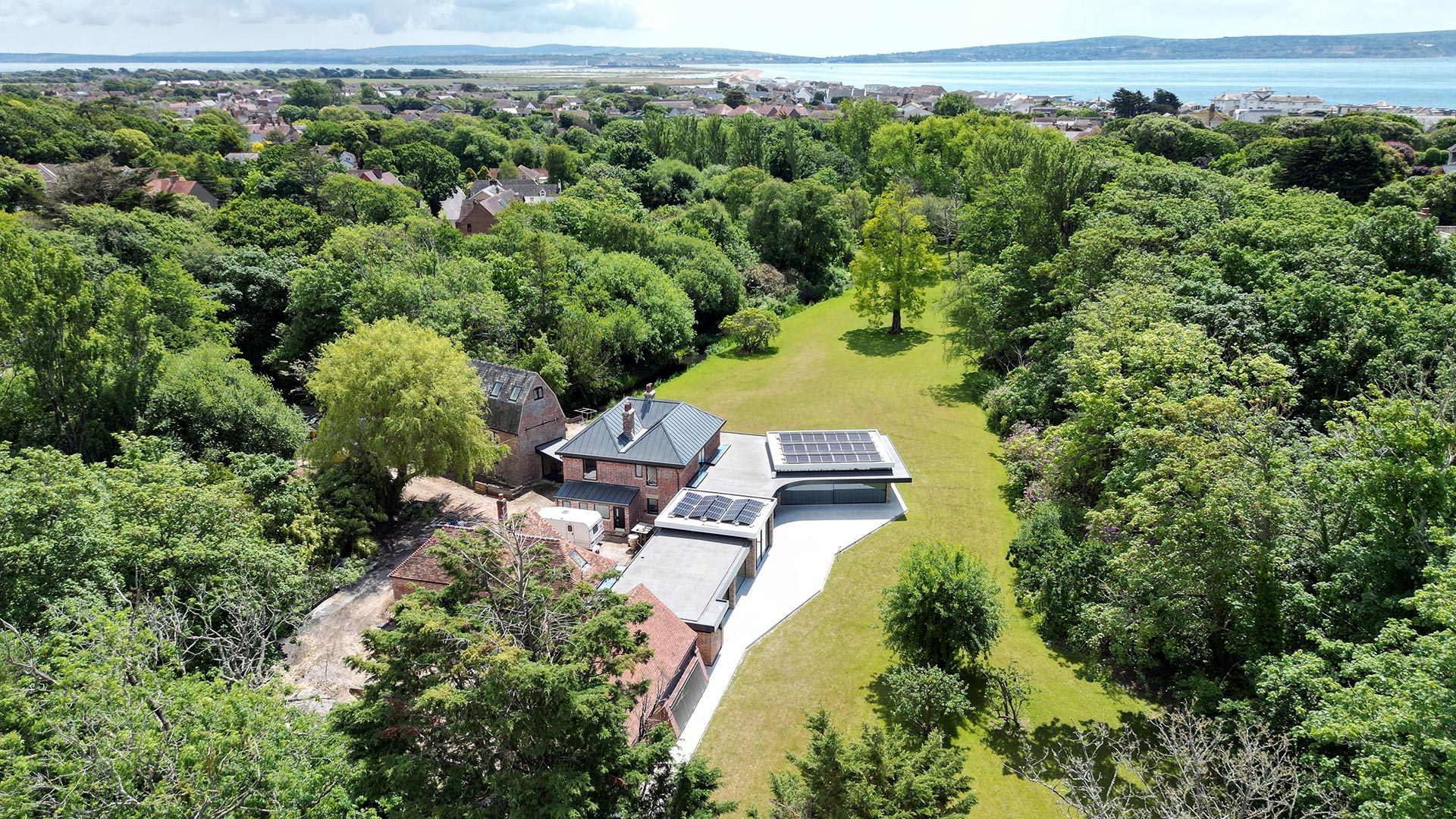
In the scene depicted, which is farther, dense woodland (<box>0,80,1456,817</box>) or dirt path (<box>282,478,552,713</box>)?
dirt path (<box>282,478,552,713</box>)

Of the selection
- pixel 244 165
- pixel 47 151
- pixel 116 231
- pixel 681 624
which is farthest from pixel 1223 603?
pixel 47 151

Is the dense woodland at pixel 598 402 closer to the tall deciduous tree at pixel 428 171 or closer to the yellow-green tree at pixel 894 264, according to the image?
the yellow-green tree at pixel 894 264

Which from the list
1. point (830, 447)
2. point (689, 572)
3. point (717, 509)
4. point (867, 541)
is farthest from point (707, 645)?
point (830, 447)

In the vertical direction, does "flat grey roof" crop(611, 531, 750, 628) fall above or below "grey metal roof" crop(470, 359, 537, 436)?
below

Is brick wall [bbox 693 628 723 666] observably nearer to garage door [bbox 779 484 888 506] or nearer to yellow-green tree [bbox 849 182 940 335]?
garage door [bbox 779 484 888 506]

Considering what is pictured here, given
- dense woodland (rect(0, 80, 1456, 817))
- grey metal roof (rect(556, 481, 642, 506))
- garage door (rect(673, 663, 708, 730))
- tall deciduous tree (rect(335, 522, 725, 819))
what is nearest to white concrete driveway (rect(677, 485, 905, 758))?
garage door (rect(673, 663, 708, 730))

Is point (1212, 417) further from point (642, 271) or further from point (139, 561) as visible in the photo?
point (642, 271)

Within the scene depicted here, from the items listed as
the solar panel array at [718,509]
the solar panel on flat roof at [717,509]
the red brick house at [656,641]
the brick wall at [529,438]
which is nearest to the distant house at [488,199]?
the brick wall at [529,438]

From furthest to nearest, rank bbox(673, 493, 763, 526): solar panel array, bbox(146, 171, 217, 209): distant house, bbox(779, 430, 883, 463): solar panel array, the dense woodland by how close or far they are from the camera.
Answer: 1. bbox(146, 171, 217, 209): distant house
2. bbox(779, 430, 883, 463): solar panel array
3. bbox(673, 493, 763, 526): solar panel array
4. the dense woodland
